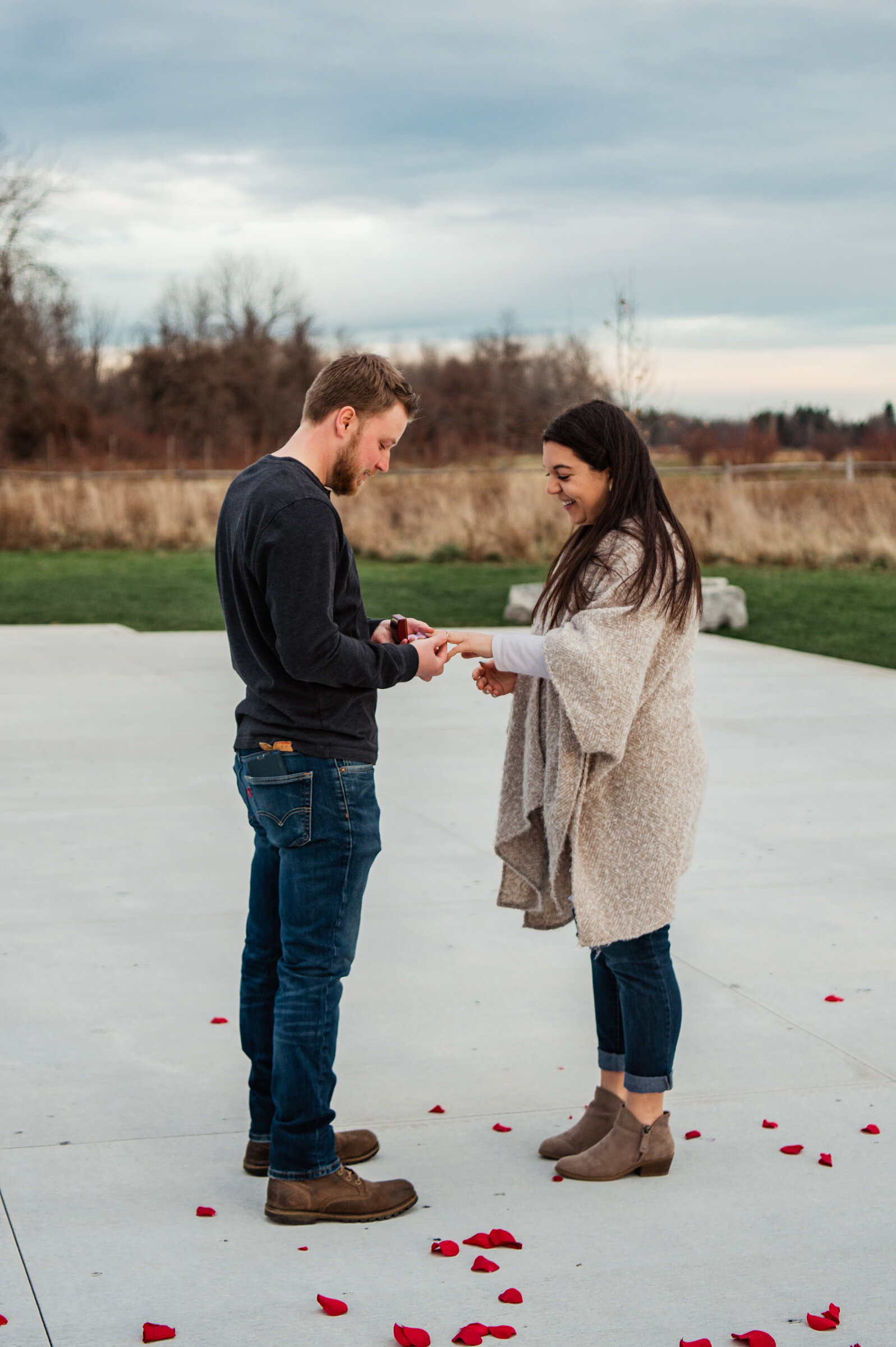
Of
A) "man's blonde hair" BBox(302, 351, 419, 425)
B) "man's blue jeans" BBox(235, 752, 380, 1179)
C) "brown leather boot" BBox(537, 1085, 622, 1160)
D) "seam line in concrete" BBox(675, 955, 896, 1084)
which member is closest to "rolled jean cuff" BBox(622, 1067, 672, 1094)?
"brown leather boot" BBox(537, 1085, 622, 1160)

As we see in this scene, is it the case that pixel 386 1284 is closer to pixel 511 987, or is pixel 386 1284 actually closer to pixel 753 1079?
pixel 753 1079

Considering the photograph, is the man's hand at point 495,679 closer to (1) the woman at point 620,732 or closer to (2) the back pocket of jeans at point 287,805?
(1) the woman at point 620,732

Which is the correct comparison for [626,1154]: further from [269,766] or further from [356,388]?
[356,388]

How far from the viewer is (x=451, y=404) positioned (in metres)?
63.6

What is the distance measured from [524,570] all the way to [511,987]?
15690 millimetres

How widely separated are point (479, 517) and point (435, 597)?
5809 mm

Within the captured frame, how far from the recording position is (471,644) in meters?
3.14

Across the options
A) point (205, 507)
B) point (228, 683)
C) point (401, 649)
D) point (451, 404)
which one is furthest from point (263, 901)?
point (451, 404)

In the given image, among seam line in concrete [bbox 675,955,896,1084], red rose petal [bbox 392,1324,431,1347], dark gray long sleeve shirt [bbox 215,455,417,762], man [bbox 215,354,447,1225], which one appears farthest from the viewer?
seam line in concrete [bbox 675,955,896,1084]

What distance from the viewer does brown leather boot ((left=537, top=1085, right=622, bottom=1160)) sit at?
10.6 feet

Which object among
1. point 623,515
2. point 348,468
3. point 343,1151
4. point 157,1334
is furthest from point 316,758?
point 157,1334

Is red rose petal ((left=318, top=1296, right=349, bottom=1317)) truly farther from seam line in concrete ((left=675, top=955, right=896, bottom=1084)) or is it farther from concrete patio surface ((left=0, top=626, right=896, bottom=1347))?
seam line in concrete ((left=675, top=955, right=896, bottom=1084))

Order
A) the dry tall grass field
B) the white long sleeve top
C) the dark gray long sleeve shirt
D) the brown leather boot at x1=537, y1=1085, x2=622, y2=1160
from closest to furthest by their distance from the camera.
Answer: the dark gray long sleeve shirt < the white long sleeve top < the brown leather boot at x1=537, y1=1085, x2=622, y2=1160 < the dry tall grass field

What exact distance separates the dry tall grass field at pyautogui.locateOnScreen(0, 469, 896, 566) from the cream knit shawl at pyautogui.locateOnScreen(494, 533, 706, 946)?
17.3 meters
